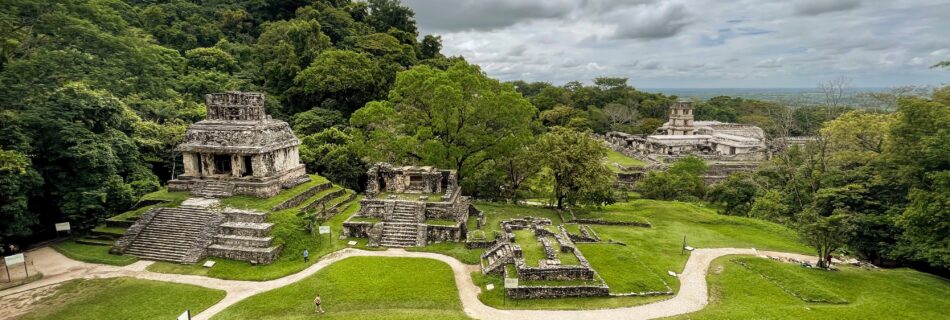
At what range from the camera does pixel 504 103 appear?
28.0m

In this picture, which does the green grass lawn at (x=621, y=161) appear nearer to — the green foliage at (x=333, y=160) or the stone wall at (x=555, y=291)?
the green foliage at (x=333, y=160)

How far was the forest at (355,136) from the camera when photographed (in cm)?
1959

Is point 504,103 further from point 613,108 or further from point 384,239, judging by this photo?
point 613,108

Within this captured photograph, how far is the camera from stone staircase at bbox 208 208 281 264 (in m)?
19.2

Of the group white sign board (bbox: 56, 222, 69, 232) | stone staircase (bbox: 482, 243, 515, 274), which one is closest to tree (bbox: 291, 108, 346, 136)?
white sign board (bbox: 56, 222, 69, 232)

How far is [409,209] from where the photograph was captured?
22734mm

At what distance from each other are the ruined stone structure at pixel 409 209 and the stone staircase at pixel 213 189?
22.0 ft

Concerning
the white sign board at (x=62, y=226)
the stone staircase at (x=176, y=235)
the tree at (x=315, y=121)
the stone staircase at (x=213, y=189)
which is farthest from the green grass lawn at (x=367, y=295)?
the tree at (x=315, y=121)

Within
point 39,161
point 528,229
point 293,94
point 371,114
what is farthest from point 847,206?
point 293,94

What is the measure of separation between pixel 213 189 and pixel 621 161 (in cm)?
4550

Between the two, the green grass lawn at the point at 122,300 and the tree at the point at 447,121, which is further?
the tree at the point at 447,121

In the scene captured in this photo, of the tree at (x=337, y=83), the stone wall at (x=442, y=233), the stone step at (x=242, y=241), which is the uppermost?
the tree at (x=337, y=83)

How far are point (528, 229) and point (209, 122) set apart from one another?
18454 mm

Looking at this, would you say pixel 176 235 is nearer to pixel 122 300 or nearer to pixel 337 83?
pixel 122 300
